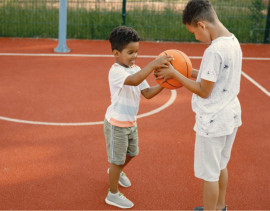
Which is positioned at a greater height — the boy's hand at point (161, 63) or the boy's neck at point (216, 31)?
the boy's neck at point (216, 31)

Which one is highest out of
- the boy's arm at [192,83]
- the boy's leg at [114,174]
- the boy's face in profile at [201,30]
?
the boy's face in profile at [201,30]

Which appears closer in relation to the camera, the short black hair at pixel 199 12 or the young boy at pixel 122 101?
the short black hair at pixel 199 12

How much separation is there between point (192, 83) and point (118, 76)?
2.27 ft

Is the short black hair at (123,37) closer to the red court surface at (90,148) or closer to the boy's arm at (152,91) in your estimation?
the boy's arm at (152,91)

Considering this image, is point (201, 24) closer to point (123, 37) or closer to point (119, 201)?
point (123, 37)

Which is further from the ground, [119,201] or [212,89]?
[212,89]

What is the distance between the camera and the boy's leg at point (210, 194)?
3.51m

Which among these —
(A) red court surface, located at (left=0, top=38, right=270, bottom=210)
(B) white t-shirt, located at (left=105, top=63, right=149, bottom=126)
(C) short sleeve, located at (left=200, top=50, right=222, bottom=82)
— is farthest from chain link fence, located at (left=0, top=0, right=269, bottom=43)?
(C) short sleeve, located at (left=200, top=50, right=222, bottom=82)

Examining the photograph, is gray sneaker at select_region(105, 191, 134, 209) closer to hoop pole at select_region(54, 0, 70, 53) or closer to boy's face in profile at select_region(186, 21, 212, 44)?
boy's face in profile at select_region(186, 21, 212, 44)

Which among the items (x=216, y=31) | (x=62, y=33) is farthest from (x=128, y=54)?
(x=62, y=33)

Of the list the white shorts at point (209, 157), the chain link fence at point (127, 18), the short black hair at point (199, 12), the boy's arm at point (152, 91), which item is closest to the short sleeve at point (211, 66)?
the short black hair at point (199, 12)

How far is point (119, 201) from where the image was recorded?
13.2ft

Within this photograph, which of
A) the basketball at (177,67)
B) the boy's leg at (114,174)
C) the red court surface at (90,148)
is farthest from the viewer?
the red court surface at (90,148)

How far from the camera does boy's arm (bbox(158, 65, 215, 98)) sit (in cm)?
323
